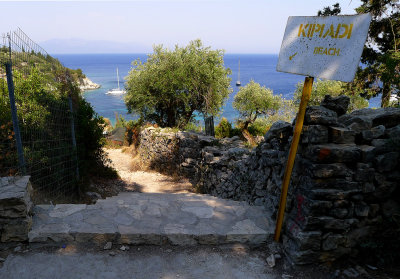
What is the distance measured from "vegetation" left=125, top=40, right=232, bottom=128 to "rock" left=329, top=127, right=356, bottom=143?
1467 centimetres

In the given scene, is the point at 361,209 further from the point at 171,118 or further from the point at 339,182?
the point at 171,118

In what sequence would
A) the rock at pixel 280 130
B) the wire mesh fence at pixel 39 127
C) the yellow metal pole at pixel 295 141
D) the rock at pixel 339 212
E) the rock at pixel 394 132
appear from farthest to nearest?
the wire mesh fence at pixel 39 127
the rock at pixel 280 130
the rock at pixel 394 132
the rock at pixel 339 212
the yellow metal pole at pixel 295 141

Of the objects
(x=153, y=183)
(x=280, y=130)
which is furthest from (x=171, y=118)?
(x=280, y=130)

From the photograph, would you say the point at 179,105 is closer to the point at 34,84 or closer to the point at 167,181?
the point at 167,181

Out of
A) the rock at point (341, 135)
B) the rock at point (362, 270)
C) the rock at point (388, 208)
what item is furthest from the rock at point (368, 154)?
the rock at point (362, 270)

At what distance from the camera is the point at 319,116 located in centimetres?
299

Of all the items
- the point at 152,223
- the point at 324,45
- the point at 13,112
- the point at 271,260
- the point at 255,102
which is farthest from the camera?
the point at 255,102

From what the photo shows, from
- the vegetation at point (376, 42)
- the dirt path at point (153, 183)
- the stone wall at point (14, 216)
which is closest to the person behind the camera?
the stone wall at point (14, 216)

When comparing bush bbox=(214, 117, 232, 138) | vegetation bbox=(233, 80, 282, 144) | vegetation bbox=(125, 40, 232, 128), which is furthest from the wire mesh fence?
vegetation bbox=(233, 80, 282, 144)

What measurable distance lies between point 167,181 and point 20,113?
6896 millimetres

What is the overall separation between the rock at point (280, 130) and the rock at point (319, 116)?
684mm

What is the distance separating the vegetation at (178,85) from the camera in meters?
17.6

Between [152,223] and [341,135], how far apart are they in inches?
100

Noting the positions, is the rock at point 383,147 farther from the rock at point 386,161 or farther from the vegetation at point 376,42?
the vegetation at point 376,42
